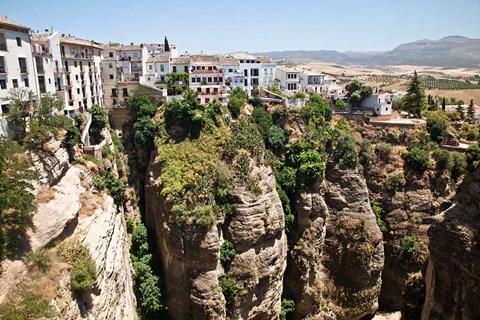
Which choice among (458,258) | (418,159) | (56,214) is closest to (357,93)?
(418,159)

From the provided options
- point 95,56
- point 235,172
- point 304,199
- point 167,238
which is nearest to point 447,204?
point 304,199

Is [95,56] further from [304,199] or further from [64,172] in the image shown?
[304,199]

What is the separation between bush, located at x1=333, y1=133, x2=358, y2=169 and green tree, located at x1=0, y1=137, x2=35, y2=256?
104 feet

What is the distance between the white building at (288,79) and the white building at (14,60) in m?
38.2

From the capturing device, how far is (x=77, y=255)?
24828mm

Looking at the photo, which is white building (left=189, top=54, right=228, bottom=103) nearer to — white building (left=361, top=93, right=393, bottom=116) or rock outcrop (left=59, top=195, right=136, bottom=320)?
white building (left=361, top=93, right=393, bottom=116)

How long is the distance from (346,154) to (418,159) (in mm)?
9166

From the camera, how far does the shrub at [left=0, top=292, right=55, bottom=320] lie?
18625mm

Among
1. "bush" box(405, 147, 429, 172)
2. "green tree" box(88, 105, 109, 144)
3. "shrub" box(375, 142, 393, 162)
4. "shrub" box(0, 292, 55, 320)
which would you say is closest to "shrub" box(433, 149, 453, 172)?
"bush" box(405, 147, 429, 172)

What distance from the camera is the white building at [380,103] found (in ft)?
171

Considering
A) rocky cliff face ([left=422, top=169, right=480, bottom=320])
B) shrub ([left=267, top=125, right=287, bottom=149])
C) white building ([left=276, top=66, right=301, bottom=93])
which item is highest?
white building ([left=276, top=66, right=301, bottom=93])

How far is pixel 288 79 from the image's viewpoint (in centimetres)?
6128

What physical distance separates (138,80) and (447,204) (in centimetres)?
4361

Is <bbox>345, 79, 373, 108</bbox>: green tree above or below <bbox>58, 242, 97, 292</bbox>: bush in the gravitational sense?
above
